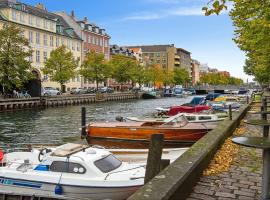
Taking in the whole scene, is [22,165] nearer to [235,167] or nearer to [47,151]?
[47,151]

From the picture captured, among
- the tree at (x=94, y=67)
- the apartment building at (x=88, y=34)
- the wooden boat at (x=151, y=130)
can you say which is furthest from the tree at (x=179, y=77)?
the wooden boat at (x=151, y=130)

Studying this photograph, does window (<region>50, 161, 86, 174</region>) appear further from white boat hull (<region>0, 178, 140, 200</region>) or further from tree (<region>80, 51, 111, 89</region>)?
tree (<region>80, 51, 111, 89</region>)

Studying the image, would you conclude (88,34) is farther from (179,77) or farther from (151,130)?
(151,130)

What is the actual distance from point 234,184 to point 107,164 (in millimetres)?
5244

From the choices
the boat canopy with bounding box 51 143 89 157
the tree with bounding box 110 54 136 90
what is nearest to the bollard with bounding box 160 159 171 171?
the boat canopy with bounding box 51 143 89 157

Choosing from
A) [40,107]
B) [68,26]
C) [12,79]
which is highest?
[68,26]

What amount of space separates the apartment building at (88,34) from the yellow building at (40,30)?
138 inches

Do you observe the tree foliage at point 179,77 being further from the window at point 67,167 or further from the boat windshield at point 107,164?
the window at point 67,167

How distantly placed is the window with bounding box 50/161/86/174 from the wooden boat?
995 cm

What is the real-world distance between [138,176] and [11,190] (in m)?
4.03

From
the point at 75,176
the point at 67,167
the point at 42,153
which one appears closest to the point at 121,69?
the point at 42,153

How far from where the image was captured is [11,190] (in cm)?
1272

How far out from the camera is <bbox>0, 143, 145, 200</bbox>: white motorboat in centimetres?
1212

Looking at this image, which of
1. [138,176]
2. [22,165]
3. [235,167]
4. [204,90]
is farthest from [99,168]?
[204,90]
